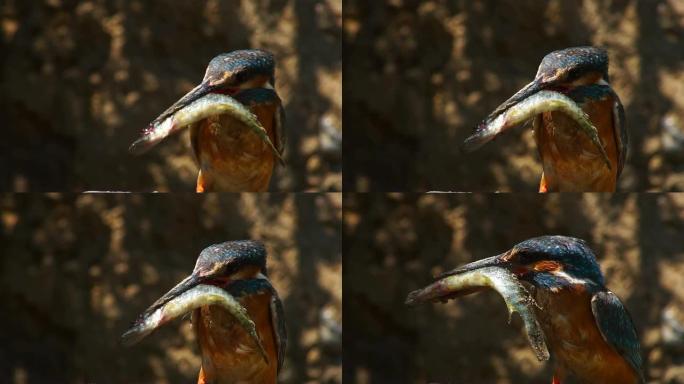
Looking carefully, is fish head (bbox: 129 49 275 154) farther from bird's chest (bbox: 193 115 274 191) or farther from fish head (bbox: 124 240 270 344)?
fish head (bbox: 124 240 270 344)

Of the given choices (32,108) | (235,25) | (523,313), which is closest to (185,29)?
(235,25)

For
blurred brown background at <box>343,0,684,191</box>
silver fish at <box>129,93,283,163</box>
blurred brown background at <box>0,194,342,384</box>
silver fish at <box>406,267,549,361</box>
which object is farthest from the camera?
blurred brown background at <box>343,0,684,191</box>

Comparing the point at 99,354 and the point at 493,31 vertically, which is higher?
the point at 493,31

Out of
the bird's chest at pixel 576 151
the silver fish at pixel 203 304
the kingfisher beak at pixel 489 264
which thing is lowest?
the silver fish at pixel 203 304

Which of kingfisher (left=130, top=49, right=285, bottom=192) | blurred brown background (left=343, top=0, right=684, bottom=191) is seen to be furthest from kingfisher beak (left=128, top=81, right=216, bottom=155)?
blurred brown background (left=343, top=0, right=684, bottom=191)

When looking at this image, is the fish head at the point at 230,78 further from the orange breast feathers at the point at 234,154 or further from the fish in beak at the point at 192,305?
the fish in beak at the point at 192,305

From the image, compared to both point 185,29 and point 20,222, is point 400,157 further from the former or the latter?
point 20,222

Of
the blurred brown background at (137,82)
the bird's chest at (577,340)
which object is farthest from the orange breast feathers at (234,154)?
the bird's chest at (577,340)
